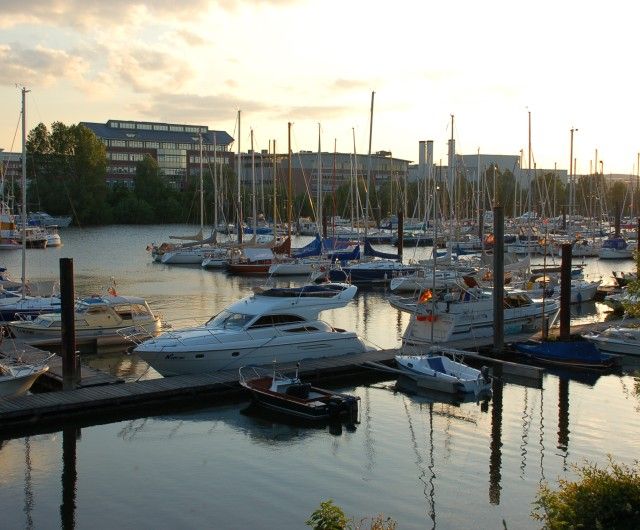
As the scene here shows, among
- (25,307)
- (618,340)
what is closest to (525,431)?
(618,340)

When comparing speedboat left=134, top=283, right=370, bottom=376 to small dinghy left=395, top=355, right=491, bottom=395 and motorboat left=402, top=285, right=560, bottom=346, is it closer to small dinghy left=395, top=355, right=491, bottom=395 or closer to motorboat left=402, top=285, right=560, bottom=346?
small dinghy left=395, top=355, right=491, bottom=395

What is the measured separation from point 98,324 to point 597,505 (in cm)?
2722

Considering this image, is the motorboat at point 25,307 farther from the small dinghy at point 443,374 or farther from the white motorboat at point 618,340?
the white motorboat at point 618,340

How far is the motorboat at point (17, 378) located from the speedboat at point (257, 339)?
12.2 feet

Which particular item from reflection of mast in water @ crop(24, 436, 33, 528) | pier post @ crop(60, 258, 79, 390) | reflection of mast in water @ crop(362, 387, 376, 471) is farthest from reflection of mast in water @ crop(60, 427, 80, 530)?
reflection of mast in water @ crop(362, 387, 376, 471)

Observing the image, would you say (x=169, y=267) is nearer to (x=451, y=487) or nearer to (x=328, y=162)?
(x=451, y=487)

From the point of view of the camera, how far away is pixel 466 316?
116 feet

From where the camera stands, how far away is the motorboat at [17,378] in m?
23.5

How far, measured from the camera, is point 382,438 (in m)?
22.5

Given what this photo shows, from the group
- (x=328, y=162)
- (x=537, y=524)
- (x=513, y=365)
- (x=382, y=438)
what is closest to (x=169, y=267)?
(x=513, y=365)

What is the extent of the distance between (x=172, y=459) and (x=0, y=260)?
69.6 m

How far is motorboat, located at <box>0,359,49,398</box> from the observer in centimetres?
2350

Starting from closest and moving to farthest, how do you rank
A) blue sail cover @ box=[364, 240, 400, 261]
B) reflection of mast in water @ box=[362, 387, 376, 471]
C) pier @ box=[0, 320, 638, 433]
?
reflection of mast in water @ box=[362, 387, 376, 471] < pier @ box=[0, 320, 638, 433] < blue sail cover @ box=[364, 240, 400, 261]

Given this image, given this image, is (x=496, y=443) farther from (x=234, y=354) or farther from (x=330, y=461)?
(x=234, y=354)
